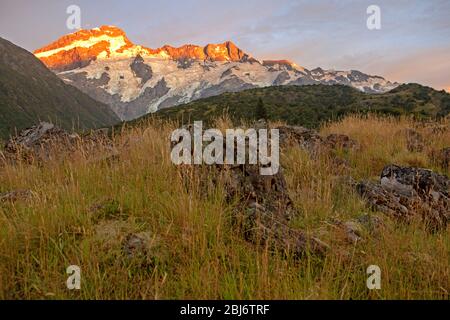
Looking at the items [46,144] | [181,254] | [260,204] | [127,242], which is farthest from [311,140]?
[127,242]

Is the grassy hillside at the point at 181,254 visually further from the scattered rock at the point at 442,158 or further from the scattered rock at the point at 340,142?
the scattered rock at the point at 340,142

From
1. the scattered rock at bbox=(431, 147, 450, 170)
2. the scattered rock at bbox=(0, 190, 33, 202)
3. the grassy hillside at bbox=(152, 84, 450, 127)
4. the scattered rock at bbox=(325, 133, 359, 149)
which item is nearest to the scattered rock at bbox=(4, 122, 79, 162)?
the scattered rock at bbox=(0, 190, 33, 202)

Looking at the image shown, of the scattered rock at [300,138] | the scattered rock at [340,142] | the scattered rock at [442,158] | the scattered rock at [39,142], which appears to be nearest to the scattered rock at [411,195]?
the scattered rock at [442,158]

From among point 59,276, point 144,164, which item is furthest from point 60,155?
point 59,276

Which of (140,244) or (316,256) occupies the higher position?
(140,244)

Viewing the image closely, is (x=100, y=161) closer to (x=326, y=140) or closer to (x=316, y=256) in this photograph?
(x=316, y=256)

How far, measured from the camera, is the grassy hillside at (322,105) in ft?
117

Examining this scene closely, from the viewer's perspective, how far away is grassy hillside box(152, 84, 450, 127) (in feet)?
117

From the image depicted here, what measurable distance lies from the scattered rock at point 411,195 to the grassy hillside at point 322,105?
19368mm

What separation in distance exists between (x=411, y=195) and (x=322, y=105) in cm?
5886

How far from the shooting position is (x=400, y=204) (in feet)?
17.0

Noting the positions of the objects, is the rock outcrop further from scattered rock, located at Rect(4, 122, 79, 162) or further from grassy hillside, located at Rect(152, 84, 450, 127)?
grassy hillside, located at Rect(152, 84, 450, 127)
